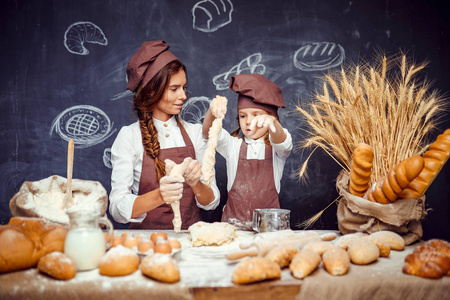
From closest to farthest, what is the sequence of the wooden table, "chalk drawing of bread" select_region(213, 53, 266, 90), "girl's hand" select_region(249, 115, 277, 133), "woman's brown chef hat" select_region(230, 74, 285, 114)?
the wooden table, "girl's hand" select_region(249, 115, 277, 133), "woman's brown chef hat" select_region(230, 74, 285, 114), "chalk drawing of bread" select_region(213, 53, 266, 90)

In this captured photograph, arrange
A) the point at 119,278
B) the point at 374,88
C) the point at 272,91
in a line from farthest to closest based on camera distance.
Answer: the point at 272,91
the point at 374,88
the point at 119,278

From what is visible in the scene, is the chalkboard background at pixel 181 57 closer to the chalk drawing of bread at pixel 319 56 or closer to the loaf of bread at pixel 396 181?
the chalk drawing of bread at pixel 319 56

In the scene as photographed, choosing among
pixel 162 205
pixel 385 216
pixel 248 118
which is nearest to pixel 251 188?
pixel 248 118

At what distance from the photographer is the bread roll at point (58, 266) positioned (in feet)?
3.86

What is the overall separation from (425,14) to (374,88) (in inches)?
68.0

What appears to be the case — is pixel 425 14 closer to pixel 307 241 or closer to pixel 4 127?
pixel 307 241

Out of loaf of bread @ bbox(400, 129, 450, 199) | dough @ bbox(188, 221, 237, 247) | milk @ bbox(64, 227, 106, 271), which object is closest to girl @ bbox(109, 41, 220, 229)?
dough @ bbox(188, 221, 237, 247)

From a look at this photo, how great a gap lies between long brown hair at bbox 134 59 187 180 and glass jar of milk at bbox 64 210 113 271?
112 centimetres

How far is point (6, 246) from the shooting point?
1232 millimetres

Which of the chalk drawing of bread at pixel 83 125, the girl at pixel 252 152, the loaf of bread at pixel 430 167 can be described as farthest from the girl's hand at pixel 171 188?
the chalk drawing of bread at pixel 83 125

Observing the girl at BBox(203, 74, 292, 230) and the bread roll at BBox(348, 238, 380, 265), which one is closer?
the bread roll at BBox(348, 238, 380, 265)

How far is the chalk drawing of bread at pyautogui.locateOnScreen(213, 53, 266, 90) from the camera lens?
3182mm

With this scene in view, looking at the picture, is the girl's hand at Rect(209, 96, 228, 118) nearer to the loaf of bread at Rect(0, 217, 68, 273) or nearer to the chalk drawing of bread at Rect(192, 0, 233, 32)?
the loaf of bread at Rect(0, 217, 68, 273)

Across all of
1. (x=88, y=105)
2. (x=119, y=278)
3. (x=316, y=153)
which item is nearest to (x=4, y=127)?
(x=88, y=105)
